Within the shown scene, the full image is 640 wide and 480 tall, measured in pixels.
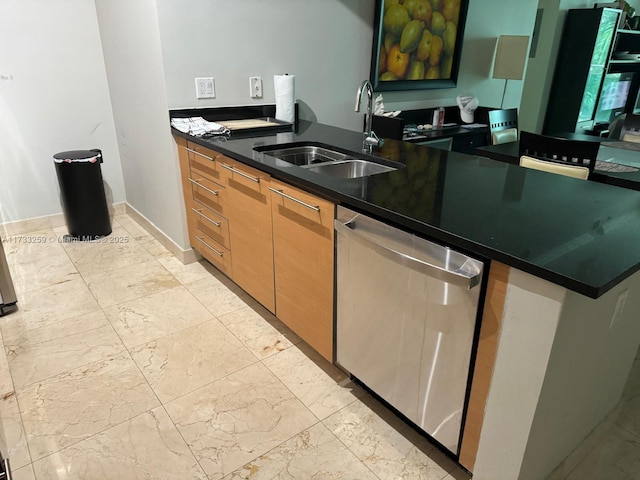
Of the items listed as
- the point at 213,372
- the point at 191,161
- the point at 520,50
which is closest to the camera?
the point at 213,372

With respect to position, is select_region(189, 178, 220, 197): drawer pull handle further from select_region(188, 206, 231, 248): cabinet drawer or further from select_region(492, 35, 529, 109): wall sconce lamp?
select_region(492, 35, 529, 109): wall sconce lamp

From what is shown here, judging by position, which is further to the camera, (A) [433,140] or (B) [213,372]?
(A) [433,140]

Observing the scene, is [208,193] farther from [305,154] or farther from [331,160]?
[331,160]

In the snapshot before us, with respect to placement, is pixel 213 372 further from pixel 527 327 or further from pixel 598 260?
pixel 598 260

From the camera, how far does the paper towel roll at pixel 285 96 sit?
2.83m

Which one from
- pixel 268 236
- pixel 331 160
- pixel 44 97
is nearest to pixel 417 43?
pixel 331 160

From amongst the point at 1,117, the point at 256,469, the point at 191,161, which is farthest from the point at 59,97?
the point at 256,469

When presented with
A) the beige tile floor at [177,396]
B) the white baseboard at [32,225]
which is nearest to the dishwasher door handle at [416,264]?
the beige tile floor at [177,396]

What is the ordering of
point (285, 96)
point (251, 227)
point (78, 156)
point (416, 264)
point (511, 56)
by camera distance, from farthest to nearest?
point (511, 56), point (78, 156), point (285, 96), point (251, 227), point (416, 264)

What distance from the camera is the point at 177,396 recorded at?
186 cm

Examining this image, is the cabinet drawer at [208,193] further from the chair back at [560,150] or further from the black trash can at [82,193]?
the chair back at [560,150]

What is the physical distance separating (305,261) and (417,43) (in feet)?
8.33

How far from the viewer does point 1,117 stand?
3.13 meters

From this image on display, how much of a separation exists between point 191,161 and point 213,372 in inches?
49.5
